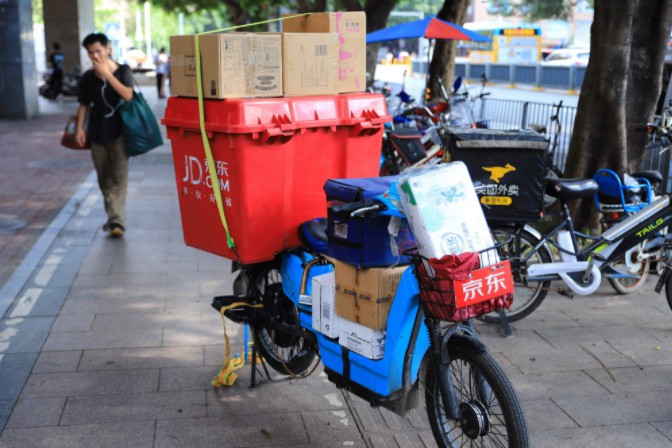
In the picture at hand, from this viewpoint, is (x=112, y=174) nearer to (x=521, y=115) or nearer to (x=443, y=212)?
(x=443, y=212)

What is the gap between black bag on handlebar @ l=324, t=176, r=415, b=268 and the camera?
350 centimetres

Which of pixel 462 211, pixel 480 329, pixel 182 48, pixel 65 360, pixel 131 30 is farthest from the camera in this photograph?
pixel 131 30

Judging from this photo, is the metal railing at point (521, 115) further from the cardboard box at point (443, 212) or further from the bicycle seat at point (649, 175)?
the cardboard box at point (443, 212)

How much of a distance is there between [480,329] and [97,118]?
4137mm

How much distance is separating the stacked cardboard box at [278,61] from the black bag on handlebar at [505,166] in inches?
39.6

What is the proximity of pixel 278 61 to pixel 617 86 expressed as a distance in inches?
162

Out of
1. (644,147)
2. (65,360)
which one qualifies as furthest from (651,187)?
(65,360)

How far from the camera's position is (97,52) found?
24.4ft

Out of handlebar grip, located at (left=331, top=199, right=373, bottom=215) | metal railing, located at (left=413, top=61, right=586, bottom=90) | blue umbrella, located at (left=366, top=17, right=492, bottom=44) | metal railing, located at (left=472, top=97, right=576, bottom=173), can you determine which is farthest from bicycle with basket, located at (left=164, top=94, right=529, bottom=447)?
metal railing, located at (left=413, top=61, right=586, bottom=90)

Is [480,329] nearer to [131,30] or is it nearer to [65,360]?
[65,360]

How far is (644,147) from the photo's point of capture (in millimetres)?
7441

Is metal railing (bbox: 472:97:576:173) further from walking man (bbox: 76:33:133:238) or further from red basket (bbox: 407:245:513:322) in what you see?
red basket (bbox: 407:245:513:322)

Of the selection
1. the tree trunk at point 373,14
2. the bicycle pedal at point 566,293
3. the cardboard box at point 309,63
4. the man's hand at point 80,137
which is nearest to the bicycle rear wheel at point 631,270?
the bicycle pedal at point 566,293

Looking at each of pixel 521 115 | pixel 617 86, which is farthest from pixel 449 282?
pixel 521 115
